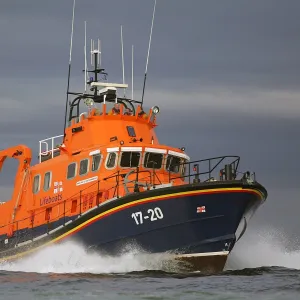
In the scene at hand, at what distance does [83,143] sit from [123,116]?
117 centimetres

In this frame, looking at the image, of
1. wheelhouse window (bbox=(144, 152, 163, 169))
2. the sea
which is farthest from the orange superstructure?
the sea

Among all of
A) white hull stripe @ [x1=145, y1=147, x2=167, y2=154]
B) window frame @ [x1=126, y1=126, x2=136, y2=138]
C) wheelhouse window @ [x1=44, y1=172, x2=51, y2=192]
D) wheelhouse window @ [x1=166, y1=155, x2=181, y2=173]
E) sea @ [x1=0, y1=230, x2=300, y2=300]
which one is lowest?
sea @ [x1=0, y1=230, x2=300, y2=300]

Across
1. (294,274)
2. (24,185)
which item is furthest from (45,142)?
(294,274)

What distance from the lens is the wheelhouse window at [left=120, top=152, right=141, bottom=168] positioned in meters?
18.3

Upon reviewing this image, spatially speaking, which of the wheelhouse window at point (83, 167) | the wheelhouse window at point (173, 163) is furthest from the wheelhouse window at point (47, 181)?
the wheelhouse window at point (173, 163)

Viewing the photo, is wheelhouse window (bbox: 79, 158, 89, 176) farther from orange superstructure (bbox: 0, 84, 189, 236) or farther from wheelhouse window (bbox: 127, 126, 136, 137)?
wheelhouse window (bbox: 127, 126, 136, 137)

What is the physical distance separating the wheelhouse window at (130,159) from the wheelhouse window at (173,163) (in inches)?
33.0

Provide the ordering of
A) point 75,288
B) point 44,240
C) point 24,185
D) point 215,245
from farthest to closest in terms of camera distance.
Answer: point 24,185
point 44,240
point 215,245
point 75,288

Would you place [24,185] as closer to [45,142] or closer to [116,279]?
[45,142]

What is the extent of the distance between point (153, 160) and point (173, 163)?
63 centimetres

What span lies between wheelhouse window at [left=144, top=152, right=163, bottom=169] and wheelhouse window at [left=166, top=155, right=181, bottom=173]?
0.22 metres

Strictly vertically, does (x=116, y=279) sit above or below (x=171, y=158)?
below

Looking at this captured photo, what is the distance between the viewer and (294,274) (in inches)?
680

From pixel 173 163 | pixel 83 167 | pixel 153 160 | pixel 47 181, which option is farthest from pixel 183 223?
pixel 47 181
